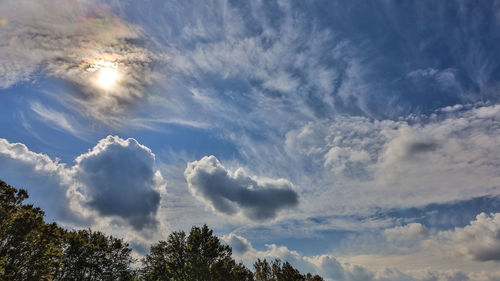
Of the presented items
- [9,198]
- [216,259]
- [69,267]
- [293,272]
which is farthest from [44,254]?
[293,272]

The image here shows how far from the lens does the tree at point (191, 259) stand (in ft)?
129

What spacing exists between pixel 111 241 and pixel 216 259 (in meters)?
20.7

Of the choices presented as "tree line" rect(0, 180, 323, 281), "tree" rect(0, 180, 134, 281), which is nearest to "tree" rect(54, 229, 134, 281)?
"tree line" rect(0, 180, 323, 281)

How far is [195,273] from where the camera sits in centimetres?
3888

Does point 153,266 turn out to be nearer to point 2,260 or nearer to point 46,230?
point 46,230

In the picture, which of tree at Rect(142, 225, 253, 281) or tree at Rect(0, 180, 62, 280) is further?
tree at Rect(142, 225, 253, 281)

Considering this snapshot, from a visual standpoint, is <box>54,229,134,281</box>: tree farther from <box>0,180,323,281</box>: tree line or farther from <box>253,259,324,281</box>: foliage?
<box>253,259,324,281</box>: foliage

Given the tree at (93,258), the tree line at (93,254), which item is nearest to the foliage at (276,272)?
the tree line at (93,254)

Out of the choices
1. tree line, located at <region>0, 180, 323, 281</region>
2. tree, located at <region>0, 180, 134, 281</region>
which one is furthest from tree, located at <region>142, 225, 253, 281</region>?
tree, located at <region>0, 180, 134, 281</region>

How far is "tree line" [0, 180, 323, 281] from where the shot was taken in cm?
2548

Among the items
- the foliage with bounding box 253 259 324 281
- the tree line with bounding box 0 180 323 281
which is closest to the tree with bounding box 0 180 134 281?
the tree line with bounding box 0 180 323 281

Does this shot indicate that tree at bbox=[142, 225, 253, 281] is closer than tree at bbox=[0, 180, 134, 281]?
No

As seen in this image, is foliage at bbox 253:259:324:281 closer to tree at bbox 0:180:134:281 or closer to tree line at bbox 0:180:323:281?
tree line at bbox 0:180:323:281

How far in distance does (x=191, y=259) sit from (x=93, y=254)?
1728 cm
